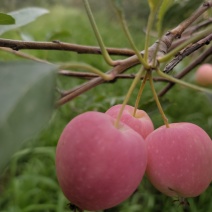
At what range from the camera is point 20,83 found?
1.19ft

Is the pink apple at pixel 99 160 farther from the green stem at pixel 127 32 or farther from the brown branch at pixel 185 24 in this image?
the brown branch at pixel 185 24

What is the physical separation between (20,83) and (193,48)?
0.41 m

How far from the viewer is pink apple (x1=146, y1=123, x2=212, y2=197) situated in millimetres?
521

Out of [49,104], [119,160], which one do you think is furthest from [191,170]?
[49,104]

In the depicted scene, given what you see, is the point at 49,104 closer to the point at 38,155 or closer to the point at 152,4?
the point at 152,4

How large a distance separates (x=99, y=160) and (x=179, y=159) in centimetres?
12

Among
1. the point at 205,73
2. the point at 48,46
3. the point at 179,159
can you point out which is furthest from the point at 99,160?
the point at 205,73

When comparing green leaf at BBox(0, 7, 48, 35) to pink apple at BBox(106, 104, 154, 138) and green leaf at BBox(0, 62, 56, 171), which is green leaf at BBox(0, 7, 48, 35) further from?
green leaf at BBox(0, 62, 56, 171)

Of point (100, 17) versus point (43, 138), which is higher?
point (43, 138)

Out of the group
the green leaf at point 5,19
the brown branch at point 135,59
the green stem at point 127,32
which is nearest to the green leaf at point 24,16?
the green leaf at point 5,19

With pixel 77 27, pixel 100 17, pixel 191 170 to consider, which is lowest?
pixel 100 17

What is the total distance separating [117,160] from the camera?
1.49 ft

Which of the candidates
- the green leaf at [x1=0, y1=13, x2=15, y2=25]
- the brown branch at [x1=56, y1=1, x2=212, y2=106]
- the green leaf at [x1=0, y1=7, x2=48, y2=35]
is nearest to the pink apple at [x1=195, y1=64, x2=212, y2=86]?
the green leaf at [x1=0, y1=7, x2=48, y2=35]

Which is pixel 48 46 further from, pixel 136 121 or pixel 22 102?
pixel 22 102
